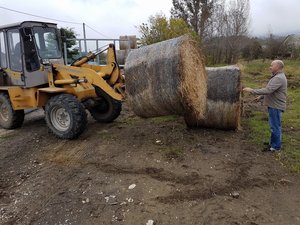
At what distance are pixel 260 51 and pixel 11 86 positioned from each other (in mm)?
24662

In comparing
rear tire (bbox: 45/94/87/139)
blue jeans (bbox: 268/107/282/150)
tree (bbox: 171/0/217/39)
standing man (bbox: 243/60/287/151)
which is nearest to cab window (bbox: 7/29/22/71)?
rear tire (bbox: 45/94/87/139)

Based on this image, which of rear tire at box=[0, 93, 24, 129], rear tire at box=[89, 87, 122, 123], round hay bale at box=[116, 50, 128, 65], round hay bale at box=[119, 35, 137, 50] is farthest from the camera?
round hay bale at box=[119, 35, 137, 50]

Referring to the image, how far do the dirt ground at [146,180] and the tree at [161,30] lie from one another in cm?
1431

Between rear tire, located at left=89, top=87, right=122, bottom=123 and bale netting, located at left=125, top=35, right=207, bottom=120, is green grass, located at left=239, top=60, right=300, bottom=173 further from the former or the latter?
rear tire, located at left=89, top=87, right=122, bottom=123

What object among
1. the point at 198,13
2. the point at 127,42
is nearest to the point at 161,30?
the point at 127,42

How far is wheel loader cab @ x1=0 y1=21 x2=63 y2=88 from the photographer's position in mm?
7855

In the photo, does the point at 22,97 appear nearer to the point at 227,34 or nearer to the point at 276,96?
the point at 276,96

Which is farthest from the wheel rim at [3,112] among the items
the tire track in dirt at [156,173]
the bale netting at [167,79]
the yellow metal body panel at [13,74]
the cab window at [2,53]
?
the bale netting at [167,79]

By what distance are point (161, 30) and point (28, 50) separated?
14.4m

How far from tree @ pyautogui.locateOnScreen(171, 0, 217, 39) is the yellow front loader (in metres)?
22.1

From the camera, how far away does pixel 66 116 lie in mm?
7496

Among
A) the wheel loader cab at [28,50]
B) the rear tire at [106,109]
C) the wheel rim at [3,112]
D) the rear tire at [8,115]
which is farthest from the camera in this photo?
the wheel rim at [3,112]

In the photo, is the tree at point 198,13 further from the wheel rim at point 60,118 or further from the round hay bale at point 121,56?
the wheel rim at point 60,118

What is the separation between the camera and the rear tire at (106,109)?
27.8 ft
